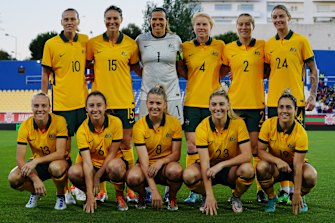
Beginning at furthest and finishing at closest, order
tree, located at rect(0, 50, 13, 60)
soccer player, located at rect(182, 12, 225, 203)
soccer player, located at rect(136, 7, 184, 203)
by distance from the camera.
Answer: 1. tree, located at rect(0, 50, 13, 60)
2. soccer player, located at rect(182, 12, 225, 203)
3. soccer player, located at rect(136, 7, 184, 203)

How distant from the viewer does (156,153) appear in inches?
193

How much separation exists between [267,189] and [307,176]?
36 centimetres

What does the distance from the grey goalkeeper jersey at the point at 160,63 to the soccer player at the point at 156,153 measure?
1.40 feet

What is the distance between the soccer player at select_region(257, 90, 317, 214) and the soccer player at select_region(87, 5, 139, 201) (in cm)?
133

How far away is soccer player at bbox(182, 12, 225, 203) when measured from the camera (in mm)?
5418

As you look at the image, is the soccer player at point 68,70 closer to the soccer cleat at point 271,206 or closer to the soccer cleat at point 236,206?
the soccer cleat at point 236,206

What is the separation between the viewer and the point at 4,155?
405 inches

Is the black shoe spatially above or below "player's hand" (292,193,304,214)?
below

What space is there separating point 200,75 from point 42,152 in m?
1.72

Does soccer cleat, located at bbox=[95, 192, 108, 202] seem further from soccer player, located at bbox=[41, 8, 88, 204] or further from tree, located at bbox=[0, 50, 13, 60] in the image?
tree, located at bbox=[0, 50, 13, 60]

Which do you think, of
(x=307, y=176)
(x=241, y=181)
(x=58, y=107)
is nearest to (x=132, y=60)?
(x=58, y=107)

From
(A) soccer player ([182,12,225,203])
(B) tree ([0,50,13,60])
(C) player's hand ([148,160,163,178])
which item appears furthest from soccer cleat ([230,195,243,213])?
(B) tree ([0,50,13,60])

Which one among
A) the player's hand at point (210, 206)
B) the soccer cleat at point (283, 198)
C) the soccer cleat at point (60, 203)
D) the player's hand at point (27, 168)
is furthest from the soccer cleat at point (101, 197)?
the soccer cleat at point (283, 198)

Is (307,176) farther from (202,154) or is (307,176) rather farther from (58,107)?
(58,107)
